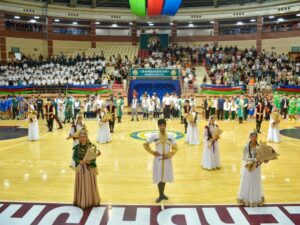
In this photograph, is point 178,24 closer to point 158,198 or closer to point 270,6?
point 270,6

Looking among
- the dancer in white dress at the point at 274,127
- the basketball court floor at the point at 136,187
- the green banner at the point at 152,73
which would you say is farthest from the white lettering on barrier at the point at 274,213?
the green banner at the point at 152,73

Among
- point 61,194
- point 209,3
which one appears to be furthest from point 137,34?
point 61,194

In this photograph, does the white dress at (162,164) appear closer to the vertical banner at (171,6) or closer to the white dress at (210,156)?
the white dress at (210,156)

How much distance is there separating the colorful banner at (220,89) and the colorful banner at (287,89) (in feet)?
9.65

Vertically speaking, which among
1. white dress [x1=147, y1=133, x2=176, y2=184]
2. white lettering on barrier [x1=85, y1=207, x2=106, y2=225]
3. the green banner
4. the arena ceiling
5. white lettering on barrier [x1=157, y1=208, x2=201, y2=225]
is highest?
the arena ceiling

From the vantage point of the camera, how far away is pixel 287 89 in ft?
78.0

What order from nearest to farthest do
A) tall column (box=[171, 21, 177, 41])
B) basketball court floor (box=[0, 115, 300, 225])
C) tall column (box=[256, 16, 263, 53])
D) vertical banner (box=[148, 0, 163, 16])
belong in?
1. basketball court floor (box=[0, 115, 300, 225])
2. vertical banner (box=[148, 0, 163, 16])
3. tall column (box=[256, 16, 263, 53])
4. tall column (box=[171, 21, 177, 41])

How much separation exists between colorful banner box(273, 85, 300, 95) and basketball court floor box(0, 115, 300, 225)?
36.1 feet

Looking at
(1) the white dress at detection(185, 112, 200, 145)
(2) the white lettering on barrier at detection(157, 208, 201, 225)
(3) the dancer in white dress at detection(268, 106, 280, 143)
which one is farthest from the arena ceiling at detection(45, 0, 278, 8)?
(2) the white lettering on barrier at detection(157, 208, 201, 225)

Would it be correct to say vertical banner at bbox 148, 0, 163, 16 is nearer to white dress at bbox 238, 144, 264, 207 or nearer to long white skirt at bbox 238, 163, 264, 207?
white dress at bbox 238, 144, 264, 207

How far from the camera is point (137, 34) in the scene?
126 ft

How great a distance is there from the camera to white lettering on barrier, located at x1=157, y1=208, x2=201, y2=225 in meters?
6.21

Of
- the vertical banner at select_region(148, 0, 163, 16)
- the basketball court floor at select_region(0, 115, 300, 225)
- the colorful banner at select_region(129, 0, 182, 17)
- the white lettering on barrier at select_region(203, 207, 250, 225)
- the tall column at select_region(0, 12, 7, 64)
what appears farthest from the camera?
the tall column at select_region(0, 12, 7, 64)

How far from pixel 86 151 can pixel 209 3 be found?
32918 mm
